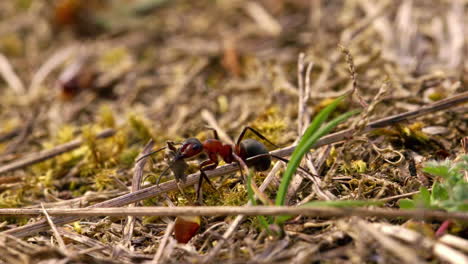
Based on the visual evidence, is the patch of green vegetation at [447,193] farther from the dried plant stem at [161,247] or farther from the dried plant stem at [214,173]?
the dried plant stem at [161,247]

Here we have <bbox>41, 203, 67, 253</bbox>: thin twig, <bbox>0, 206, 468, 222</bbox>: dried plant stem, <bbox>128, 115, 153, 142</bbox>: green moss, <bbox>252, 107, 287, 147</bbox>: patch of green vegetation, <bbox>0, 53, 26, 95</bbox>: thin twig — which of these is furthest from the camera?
<bbox>0, 53, 26, 95</bbox>: thin twig

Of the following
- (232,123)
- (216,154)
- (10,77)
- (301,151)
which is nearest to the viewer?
(301,151)

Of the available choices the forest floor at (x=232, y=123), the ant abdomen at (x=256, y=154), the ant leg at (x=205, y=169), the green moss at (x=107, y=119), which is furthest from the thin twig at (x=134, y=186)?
the green moss at (x=107, y=119)

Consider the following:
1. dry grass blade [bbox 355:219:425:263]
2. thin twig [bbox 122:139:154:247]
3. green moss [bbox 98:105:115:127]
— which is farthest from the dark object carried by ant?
green moss [bbox 98:105:115:127]

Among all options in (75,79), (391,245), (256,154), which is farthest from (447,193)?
(75,79)

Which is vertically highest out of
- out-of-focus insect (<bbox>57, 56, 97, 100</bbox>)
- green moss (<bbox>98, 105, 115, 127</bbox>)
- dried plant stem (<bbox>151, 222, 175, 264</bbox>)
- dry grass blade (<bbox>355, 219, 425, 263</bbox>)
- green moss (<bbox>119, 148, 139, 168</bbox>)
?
out-of-focus insect (<bbox>57, 56, 97, 100</bbox>)

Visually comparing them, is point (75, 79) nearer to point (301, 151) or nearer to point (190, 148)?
point (190, 148)

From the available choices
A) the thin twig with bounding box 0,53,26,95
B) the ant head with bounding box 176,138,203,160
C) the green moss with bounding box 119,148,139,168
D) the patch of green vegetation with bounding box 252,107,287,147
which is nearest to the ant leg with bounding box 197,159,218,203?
the ant head with bounding box 176,138,203,160

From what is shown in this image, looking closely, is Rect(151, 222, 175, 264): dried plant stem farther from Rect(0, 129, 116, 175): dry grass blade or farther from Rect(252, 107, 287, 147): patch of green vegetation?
Rect(0, 129, 116, 175): dry grass blade

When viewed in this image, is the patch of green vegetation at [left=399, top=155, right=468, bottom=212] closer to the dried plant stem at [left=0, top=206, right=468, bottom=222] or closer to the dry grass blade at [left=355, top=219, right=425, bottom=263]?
the dried plant stem at [left=0, top=206, right=468, bottom=222]

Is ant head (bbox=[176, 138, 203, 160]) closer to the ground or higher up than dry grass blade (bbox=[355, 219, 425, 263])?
higher up

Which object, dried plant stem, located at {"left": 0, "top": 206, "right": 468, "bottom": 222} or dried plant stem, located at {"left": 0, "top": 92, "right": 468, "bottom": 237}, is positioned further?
dried plant stem, located at {"left": 0, "top": 92, "right": 468, "bottom": 237}

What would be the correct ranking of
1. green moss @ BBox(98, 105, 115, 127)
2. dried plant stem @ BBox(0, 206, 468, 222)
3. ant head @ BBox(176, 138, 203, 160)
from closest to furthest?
dried plant stem @ BBox(0, 206, 468, 222) < ant head @ BBox(176, 138, 203, 160) < green moss @ BBox(98, 105, 115, 127)

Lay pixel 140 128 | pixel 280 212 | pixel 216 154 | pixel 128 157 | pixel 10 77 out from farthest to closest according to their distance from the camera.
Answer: pixel 10 77 < pixel 140 128 < pixel 128 157 < pixel 216 154 < pixel 280 212
